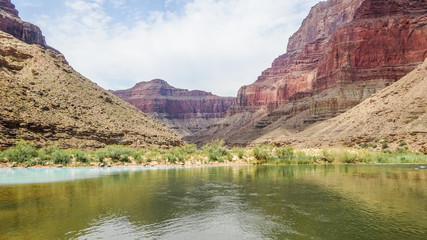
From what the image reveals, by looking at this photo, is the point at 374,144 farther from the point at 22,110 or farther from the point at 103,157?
the point at 22,110

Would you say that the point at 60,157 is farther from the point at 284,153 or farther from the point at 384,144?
the point at 384,144

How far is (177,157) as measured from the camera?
3681cm

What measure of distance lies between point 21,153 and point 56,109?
1176 cm

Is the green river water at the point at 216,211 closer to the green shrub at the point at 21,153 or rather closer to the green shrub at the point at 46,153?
the green shrub at the point at 21,153

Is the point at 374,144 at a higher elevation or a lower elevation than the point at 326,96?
lower

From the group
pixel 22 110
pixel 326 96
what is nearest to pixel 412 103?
pixel 326 96

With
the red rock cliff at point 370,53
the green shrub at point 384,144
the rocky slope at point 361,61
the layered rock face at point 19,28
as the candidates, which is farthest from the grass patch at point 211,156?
the layered rock face at point 19,28

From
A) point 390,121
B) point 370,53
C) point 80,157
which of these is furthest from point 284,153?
point 370,53

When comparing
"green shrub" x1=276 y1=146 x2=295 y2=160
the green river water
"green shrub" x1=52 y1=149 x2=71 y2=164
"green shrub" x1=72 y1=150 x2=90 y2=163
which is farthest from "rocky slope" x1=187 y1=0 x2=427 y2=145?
the green river water

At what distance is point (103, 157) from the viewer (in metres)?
32.8

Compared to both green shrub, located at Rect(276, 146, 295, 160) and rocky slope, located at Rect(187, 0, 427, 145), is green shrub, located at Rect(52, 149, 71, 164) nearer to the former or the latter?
green shrub, located at Rect(276, 146, 295, 160)

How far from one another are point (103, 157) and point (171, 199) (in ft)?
71.0

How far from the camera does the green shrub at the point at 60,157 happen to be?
30.5m

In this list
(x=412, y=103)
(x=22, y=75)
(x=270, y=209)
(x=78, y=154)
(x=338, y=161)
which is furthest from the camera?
(x=412, y=103)
